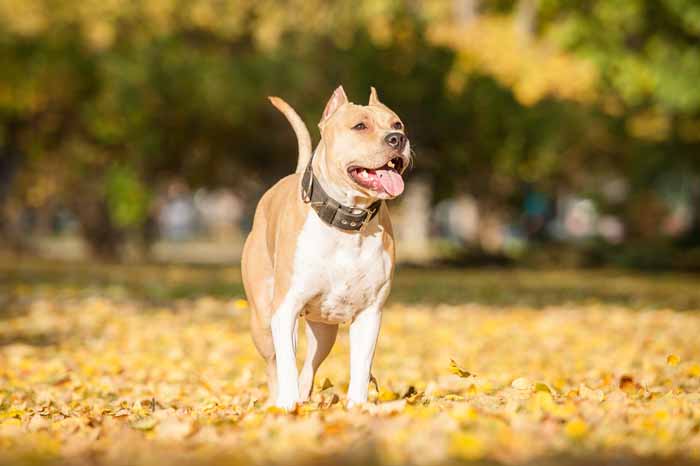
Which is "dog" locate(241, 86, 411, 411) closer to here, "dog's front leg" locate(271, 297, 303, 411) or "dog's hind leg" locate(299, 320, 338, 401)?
"dog's front leg" locate(271, 297, 303, 411)

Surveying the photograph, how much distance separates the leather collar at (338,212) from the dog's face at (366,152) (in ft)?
0.27

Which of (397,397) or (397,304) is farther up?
(397,397)

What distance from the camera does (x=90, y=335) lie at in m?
11.5

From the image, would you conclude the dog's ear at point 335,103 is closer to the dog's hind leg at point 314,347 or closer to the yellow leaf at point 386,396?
the dog's hind leg at point 314,347

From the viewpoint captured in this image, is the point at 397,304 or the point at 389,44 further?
the point at 389,44

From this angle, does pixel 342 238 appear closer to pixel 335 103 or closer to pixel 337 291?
pixel 337 291

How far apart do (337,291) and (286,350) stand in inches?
16.9

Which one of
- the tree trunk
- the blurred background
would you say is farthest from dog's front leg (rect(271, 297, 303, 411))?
the tree trunk

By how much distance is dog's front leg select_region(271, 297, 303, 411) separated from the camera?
17.2 ft

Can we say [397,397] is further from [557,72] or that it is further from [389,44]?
[557,72]

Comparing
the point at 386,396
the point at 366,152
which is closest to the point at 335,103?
the point at 366,152

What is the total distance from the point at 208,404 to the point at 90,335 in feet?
18.5

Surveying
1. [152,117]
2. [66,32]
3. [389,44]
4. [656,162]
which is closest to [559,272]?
[656,162]

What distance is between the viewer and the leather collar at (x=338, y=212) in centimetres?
511
